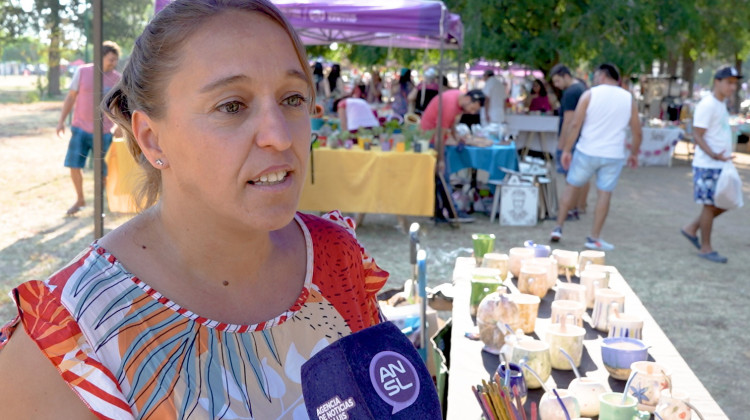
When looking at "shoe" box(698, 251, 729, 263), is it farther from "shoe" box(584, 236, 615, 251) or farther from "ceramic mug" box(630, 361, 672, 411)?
"ceramic mug" box(630, 361, 672, 411)

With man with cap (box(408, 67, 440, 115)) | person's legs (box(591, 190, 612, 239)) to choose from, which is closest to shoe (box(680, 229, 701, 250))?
person's legs (box(591, 190, 612, 239))

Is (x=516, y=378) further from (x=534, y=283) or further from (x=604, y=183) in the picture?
(x=604, y=183)

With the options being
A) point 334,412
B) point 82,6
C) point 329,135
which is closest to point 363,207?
point 329,135

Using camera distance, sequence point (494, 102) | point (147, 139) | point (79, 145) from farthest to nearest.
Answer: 1. point (494, 102)
2. point (79, 145)
3. point (147, 139)

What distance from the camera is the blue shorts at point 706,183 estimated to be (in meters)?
6.74

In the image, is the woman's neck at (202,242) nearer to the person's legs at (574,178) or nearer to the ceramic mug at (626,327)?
the ceramic mug at (626,327)

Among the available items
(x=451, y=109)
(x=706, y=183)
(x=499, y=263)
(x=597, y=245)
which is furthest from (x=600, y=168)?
(x=499, y=263)

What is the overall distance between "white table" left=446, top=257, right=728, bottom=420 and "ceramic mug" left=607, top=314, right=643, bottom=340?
0.23 ft

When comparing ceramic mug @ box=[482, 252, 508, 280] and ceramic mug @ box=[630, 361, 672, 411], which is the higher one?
ceramic mug @ box=[482, 252, 508, 280]

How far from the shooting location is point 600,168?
7305mm

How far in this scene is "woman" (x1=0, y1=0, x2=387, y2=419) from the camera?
108 centimetres

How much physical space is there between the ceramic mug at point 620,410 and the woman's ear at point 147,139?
4.47 feet

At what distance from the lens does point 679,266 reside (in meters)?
6.91

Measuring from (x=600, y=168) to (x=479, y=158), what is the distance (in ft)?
5.60
